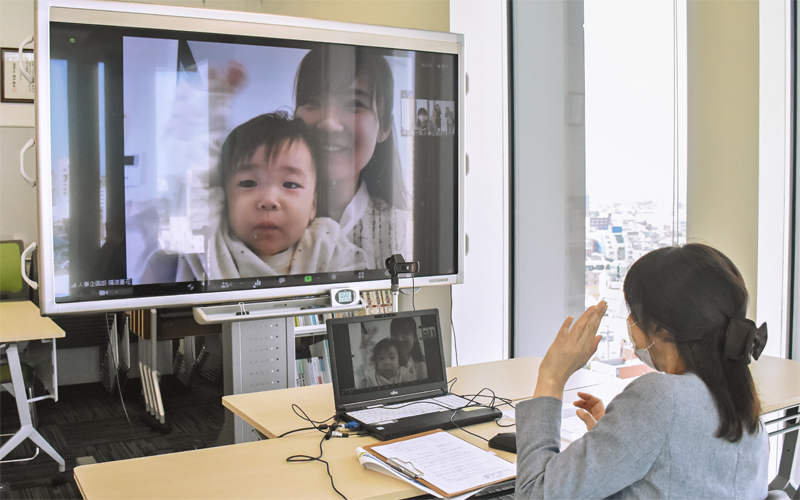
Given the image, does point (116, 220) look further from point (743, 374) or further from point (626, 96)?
point (626, 96)

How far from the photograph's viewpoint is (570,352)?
1.23m

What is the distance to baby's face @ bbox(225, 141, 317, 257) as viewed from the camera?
219 cm

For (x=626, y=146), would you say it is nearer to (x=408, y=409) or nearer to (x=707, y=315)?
(x=408, y=409)

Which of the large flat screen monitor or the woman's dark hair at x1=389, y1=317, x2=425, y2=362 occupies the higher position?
the large flat screen monitor

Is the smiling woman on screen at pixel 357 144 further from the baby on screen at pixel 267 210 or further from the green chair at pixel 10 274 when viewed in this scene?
the green chair at pixel 10 274

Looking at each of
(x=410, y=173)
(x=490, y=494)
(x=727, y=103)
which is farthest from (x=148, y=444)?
(x=727, y=103)

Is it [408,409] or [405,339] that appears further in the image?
[405,339]

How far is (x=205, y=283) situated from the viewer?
217 cm

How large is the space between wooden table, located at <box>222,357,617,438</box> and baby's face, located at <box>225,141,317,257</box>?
0.53m

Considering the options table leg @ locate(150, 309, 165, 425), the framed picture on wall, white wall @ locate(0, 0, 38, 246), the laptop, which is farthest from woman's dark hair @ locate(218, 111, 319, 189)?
the framed picture on wall

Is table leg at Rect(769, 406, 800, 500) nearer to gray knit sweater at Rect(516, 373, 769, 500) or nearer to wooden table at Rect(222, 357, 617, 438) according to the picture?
wooden table at Rect(222, 357, 617, 438)

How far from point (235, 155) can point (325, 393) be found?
0.88 m

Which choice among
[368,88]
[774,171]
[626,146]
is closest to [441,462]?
[368,88]

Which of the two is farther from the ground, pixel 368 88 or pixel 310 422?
pixel 368 88
